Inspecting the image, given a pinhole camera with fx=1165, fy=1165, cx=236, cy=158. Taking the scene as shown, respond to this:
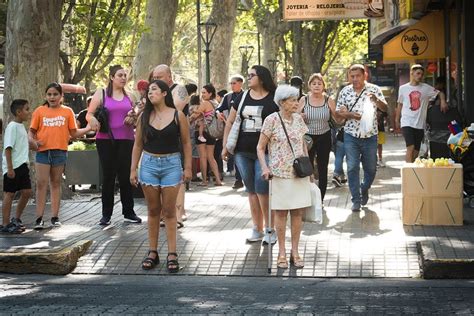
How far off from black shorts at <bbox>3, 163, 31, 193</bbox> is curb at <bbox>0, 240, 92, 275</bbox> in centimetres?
182

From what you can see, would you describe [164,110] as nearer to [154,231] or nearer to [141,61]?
[154,231]

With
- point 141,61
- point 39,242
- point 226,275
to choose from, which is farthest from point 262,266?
point 141,61

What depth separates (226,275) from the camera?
10.6 meters

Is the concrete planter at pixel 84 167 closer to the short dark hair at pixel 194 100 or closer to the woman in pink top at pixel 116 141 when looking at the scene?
the short dark hair at pixel 194 100

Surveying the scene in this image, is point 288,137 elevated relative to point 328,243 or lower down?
elevated

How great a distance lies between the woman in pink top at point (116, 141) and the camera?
43.1ft

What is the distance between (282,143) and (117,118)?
9.36 ft

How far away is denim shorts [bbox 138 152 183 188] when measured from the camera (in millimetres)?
10750

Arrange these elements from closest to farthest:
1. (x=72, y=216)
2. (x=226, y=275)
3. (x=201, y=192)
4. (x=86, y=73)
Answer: (x=226, y=275), (x=72, y=216), (x=201, y=192), (x=86, y=73)

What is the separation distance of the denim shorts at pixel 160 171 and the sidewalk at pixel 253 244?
32.2 inches

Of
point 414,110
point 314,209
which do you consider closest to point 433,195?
point 314,209

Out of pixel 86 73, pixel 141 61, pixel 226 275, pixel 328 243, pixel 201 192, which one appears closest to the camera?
pixel 226 275

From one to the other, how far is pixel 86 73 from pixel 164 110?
2162 centimetres

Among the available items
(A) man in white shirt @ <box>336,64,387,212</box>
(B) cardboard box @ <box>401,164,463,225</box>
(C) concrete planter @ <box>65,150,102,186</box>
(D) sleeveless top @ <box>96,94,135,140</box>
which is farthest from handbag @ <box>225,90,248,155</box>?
(C) concrete planter @ <box>65,150,102,186</box>
